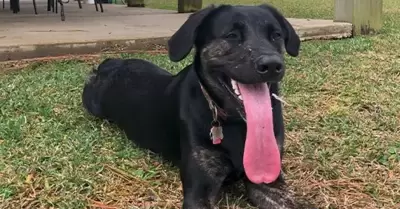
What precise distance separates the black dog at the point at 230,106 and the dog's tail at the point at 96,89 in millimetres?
1032

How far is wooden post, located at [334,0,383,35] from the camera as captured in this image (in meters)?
7.23

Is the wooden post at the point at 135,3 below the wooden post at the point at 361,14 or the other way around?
below

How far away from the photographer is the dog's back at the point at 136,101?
3107 mm

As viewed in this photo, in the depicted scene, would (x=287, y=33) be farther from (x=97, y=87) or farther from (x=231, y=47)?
(x=97, y=87)

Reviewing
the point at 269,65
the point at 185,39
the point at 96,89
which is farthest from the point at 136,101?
the point at 269,65

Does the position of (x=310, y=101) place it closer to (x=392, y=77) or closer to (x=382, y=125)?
(x=382, y=125)

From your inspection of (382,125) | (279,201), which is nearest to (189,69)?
(279,201)

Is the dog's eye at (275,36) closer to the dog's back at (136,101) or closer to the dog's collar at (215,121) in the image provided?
the dog's collar at (215,121)

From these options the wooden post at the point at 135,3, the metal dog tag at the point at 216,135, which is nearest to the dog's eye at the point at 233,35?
the metal dog tag at the point at 216,135

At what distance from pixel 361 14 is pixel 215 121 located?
5.22m

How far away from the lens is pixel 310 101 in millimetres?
4246

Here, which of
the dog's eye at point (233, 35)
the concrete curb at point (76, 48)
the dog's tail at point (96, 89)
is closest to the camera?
the dog's eye at point (233, 35)

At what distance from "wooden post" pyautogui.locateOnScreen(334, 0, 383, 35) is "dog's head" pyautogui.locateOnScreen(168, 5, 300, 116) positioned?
469 centimetres

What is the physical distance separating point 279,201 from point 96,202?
804 mm
